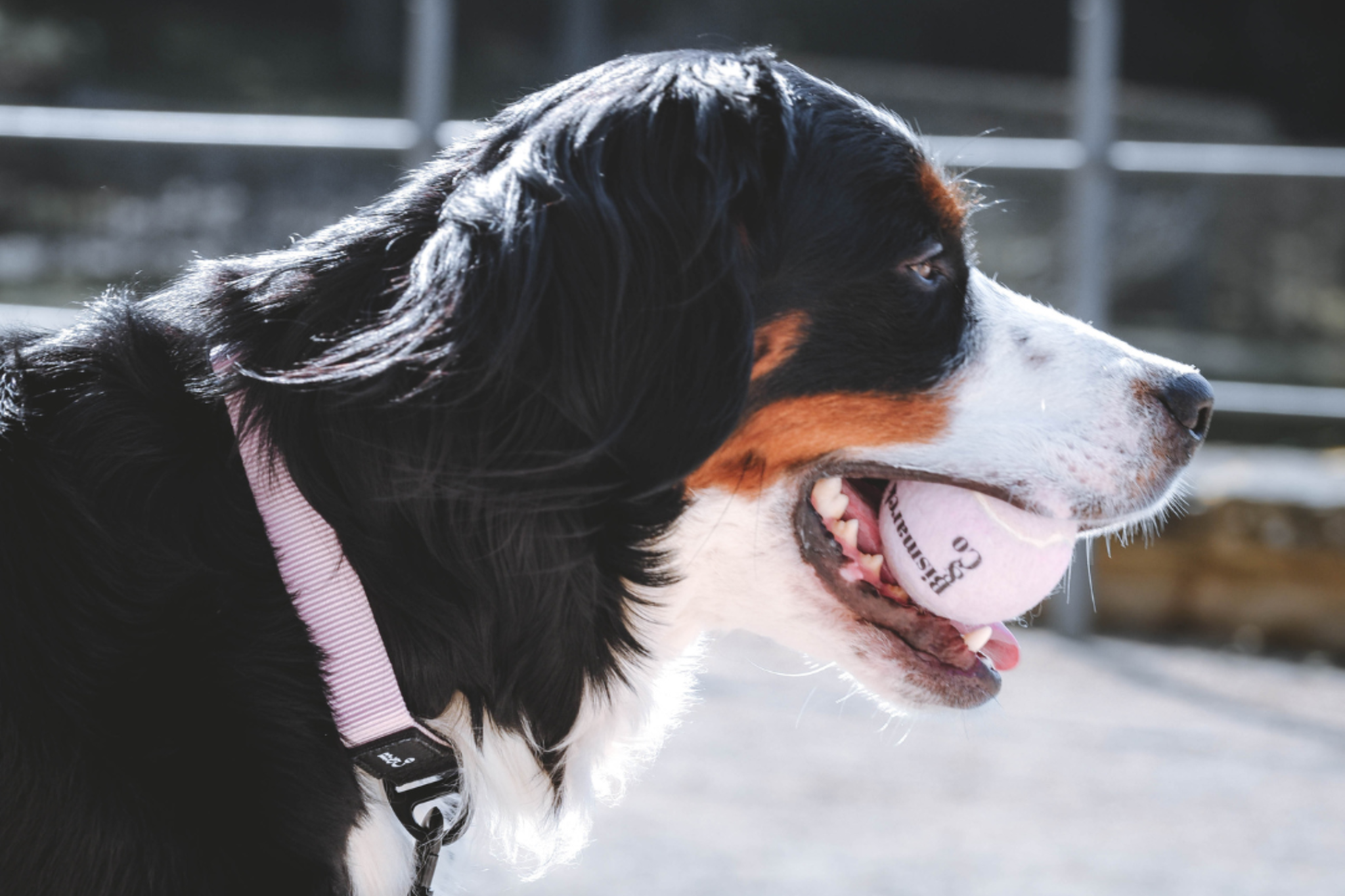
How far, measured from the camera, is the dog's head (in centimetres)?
156

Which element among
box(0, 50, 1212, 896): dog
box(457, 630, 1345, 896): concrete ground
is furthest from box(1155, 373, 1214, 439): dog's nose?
box(457, 630, 1345, 896): concrete ground

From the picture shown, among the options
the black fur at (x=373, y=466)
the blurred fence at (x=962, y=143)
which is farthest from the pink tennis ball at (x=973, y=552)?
the blurred fence at (x=962, y=143)

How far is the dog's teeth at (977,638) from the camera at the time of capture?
2016 mm

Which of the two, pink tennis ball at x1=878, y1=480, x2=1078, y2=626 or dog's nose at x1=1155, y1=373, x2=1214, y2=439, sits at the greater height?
dog's nose at x1=1155, y1=373, x2=1214, y2=439

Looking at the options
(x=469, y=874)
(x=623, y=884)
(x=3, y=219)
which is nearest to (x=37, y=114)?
(x=3, y=219)

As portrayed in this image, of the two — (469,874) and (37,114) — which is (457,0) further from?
(469,874)

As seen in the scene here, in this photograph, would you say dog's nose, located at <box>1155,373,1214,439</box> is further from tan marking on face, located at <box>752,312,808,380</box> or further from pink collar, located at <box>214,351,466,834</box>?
pink collar, located at <box>214,351,466,834</box>

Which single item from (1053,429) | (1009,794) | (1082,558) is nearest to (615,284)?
(1053,429)

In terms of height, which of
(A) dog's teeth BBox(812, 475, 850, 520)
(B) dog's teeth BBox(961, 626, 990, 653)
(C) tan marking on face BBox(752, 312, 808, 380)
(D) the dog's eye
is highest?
(D) the dog's eye

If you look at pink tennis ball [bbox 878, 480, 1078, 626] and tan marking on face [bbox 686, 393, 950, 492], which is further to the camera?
pink tennis ball [bbox 878, 480, 1078, 626]

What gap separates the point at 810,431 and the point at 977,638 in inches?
18.0

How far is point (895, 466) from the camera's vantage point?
1.88 m

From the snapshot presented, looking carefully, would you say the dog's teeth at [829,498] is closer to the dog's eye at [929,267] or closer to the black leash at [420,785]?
the dog's eye at [929,267]

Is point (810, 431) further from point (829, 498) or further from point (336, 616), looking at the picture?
point (336, 616)
